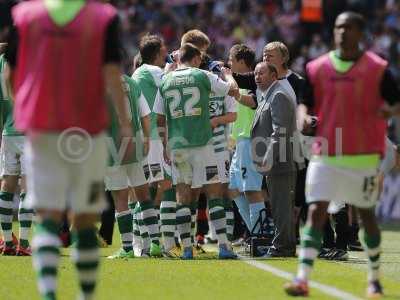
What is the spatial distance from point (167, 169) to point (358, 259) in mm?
2634

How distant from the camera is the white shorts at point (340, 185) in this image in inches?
416

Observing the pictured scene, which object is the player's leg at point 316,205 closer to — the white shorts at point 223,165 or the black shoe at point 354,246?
the white shorts at point 223,165

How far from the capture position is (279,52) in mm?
15430

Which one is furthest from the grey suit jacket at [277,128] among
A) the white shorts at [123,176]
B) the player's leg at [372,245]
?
the player's leg at [372,245]

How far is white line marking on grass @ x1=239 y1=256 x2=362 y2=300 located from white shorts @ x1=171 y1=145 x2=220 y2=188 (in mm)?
1035

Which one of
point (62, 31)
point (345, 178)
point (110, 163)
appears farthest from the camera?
point (110, 163)

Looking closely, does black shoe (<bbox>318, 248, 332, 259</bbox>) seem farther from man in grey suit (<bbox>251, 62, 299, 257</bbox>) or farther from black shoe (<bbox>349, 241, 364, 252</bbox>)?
black shoe (<bbox>349, 241, 364, 252</bbox>)

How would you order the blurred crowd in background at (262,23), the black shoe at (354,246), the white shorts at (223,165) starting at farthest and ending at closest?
the blurred crowd in background at (262,23)
the black shoe at (354,246)
the white shorts at (223,165)

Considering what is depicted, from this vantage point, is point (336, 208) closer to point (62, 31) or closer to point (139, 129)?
point (139, 129)

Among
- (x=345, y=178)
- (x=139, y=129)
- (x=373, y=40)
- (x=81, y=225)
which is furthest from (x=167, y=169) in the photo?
(x=373, y=40)

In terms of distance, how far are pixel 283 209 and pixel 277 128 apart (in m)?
0.96

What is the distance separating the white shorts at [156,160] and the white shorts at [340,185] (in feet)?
16.8

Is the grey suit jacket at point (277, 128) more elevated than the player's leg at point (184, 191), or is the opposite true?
the grey suit jacket at point (277, 128)

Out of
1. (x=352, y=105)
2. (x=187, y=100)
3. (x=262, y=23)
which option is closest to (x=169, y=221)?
(x=187, y=100)
